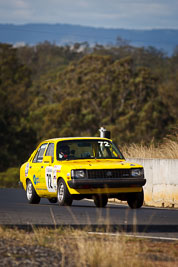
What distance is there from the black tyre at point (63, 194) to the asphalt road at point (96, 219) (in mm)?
174

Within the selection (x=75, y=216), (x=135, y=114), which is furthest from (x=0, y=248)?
(x=135, y=114)

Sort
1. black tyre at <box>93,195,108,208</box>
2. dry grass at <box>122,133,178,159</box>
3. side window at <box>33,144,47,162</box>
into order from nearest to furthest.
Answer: black tyre at <box>93,195,108,208</box> → side window at <box>33,144,47,162</box> → dry grass at <box>122,133,178,159</box>

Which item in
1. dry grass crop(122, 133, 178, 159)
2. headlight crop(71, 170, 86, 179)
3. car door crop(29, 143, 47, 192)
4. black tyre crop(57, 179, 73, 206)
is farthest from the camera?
dry grass crop(122, 133, 178, 159)

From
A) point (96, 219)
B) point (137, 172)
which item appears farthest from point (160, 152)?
point (96, 219)

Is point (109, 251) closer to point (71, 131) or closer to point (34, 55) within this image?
point (71, 131)

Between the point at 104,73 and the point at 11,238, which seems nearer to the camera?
the point at 11,238

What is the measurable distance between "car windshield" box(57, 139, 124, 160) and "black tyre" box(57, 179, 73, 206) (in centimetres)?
84

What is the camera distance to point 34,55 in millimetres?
128625

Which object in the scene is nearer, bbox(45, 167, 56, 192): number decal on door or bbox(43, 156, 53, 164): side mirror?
bbox(45, 167, 56, 192): number decal on door

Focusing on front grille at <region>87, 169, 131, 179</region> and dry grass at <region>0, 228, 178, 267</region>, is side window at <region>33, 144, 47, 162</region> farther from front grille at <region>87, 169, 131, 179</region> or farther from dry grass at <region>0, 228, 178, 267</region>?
dry grass at <region>0, 228, 178, 267</region>

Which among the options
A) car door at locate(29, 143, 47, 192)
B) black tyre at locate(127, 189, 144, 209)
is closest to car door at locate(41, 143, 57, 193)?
car door at locate(29, 143, 47, 192)

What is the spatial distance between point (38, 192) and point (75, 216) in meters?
3.98

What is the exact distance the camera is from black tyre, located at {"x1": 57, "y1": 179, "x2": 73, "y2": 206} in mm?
16078

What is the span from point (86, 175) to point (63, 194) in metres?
0.76
